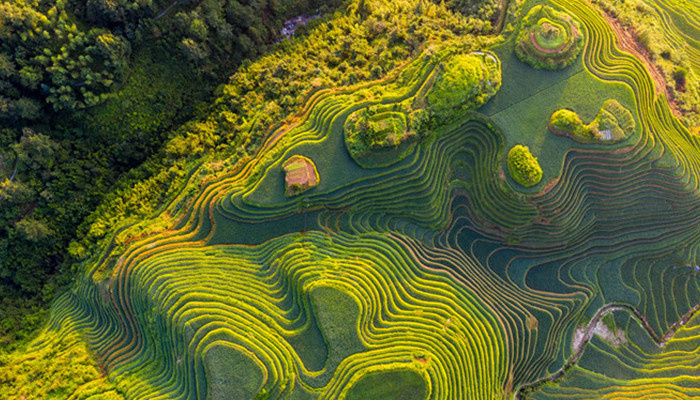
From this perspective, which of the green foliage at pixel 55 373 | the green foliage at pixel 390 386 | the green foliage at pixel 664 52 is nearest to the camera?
the green foliage at pixel 390 386

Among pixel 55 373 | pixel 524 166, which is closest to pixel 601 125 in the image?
pixel 524 166

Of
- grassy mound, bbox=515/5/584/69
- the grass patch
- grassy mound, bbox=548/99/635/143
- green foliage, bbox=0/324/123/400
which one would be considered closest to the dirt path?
grassy mound, bbox=515/5/584/69

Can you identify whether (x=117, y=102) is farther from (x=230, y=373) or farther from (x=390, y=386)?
(x=390, y=386)

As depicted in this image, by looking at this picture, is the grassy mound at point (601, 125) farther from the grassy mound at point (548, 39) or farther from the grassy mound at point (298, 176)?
the grassy mound at point (298, 176)

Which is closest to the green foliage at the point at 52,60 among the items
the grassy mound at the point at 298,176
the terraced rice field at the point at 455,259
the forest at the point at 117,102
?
the forest at the point at 117,102

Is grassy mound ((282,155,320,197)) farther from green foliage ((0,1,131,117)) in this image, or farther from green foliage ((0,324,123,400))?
green foliage ((0,324,123,400))

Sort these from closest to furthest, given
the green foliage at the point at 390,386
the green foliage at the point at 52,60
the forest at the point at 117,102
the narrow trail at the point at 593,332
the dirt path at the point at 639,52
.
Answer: the green foliage at the point at 390,386
the green foliage at the point at 52,60
the narrow trail at the point at 593,332
the forest at the point at 117,102
the dirt path at the point at 639,52
